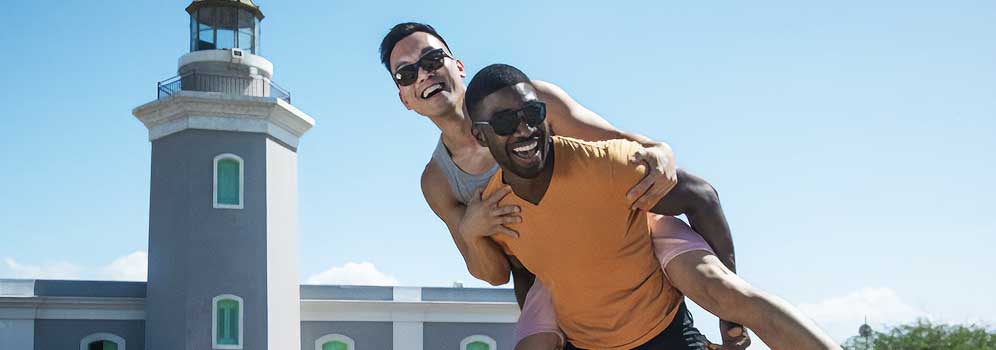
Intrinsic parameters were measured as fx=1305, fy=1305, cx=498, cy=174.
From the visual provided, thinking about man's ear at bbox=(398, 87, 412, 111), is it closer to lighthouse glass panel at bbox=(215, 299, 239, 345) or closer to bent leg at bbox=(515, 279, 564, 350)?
bent leg at bbox=(515, 279, 564, 350)

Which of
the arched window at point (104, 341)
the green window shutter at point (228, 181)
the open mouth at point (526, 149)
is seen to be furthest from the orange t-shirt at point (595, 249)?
the arched window at point (104, 341)

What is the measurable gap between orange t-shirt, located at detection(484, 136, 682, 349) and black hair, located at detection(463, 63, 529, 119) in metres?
0.27

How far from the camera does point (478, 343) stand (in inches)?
1417

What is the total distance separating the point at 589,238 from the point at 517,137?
490mm

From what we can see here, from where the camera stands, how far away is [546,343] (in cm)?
530

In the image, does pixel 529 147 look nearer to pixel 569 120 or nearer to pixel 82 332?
pixel 569 120

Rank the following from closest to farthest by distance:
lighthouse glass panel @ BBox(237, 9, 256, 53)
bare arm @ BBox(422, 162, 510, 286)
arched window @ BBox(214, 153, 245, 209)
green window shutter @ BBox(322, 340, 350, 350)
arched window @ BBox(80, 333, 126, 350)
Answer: bare arm @ BBox(422, 162, 510, 286) < arched window @ BBox(214, 153, 245, 209) < lighthouse glass panel @ BBox(237, 9, 256, 53) < arched window @ BBox(80, 333, 126, 350) < green window shutter @ BBox(322, 340, 350, 350)

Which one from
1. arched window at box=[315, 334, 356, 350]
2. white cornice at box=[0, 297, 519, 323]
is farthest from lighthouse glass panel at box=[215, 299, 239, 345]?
arched window at box=[315, 334, 356, 350]

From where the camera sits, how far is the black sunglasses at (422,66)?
18.5 feet

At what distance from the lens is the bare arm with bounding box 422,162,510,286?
5.30m

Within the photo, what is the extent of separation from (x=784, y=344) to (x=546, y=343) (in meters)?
1.11

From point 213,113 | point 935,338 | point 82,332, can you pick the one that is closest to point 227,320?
point 82,332

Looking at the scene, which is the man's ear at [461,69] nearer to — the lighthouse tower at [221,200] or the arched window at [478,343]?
the lighthouse tower at [221,200]

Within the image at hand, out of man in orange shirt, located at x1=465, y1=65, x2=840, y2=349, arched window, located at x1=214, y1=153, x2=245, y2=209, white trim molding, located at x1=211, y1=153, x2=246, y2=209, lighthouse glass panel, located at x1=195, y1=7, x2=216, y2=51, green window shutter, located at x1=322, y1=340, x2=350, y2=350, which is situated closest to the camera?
man in orange shirt, located at x1=465, y1=65, x2=840, y2=349
